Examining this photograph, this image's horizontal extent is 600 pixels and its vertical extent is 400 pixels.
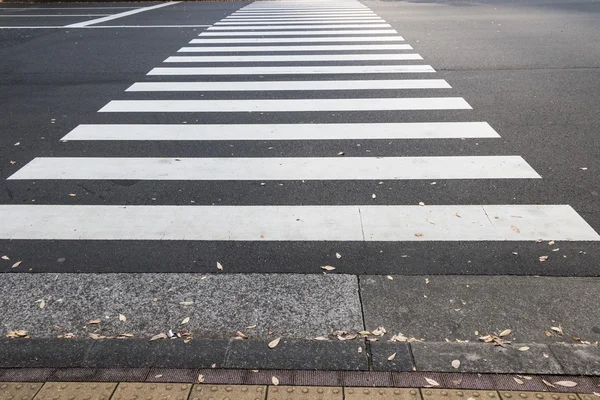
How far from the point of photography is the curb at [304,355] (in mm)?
3396

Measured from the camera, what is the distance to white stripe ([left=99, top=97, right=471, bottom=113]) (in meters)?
8.56

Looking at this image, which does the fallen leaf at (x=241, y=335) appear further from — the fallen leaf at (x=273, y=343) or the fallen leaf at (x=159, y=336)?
the fallen leaf at (x=159, y=336)

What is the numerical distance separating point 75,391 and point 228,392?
0.86 meters

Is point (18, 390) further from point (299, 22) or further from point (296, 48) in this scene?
point (299, 22)

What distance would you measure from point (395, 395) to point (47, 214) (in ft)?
12.7

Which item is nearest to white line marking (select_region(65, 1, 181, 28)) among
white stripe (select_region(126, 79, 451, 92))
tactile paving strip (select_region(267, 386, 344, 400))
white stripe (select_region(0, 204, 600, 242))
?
white stripe (select_region(126, 79, 451, 92))

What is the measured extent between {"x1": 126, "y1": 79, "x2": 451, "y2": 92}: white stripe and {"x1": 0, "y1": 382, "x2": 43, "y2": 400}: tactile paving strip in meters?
7.17

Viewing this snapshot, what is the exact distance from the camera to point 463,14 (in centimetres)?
1994

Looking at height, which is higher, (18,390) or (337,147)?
(18,390)

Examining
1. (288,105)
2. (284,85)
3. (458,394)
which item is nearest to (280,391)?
(458,394)

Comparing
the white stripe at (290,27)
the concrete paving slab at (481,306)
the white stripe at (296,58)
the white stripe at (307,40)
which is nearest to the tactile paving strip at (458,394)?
the concrete paving slab at (481,306)

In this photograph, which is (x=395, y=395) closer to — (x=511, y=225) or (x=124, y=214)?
(x=511, y=225)

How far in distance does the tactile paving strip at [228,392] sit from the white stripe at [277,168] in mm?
3249

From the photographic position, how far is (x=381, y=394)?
315 centimetres
